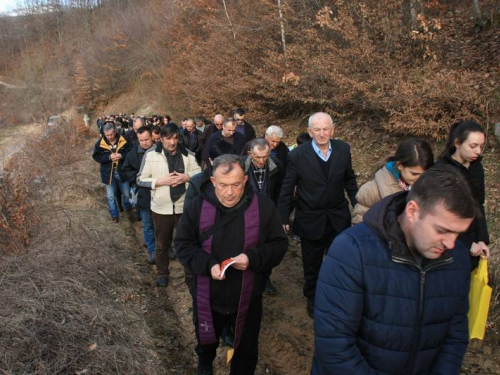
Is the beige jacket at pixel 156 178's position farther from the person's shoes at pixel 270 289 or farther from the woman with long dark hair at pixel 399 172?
the woman with long dark hair at pixel 399 172

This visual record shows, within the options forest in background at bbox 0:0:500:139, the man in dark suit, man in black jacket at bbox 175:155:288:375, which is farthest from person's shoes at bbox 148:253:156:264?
forest in background at bbox 0:0:500:139

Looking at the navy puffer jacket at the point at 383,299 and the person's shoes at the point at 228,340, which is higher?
the navy puffer jacket at the point at 383,299

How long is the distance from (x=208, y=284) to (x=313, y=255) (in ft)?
5.71

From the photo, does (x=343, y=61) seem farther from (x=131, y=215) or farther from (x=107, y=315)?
(x=107, y=315)

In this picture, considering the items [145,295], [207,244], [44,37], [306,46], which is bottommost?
[145,295]

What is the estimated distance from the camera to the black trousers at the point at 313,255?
4.13 m

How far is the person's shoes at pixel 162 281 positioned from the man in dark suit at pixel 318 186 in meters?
1.95

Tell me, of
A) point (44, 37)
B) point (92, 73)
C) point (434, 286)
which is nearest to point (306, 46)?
point (434, 286)

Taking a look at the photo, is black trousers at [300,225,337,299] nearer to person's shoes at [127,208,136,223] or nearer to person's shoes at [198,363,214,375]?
person's shoes at [198,363,214,375]

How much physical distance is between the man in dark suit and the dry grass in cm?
200

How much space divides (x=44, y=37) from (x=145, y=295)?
59287 millimetres

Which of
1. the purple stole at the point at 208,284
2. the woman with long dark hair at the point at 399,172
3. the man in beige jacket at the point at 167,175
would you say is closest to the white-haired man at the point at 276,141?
the man in beige jacket at the point at 167,175

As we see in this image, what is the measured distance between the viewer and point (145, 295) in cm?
464

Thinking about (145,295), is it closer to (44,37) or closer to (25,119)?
(25,119)
